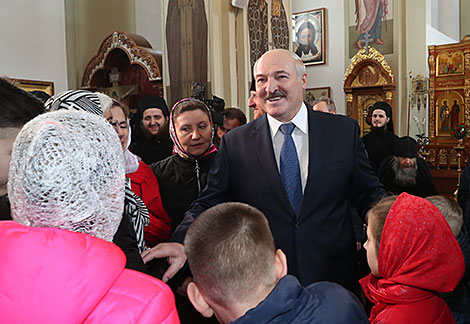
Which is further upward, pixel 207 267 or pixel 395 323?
pixel 207 267

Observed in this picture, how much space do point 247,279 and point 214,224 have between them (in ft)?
0.56

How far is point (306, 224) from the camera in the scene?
7.37 feet

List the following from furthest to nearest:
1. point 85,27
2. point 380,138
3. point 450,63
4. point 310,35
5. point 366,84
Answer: point 310,35
point 366,84
point 450,63
point 85,27
point 380,138

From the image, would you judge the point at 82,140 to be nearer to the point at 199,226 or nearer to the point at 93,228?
the point at 93,228

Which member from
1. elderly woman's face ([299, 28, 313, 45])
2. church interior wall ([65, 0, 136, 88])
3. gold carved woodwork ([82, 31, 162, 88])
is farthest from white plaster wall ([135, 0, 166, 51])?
elderly woman's face ([299, 28, 313, 45])

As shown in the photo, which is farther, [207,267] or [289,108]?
[289,108]

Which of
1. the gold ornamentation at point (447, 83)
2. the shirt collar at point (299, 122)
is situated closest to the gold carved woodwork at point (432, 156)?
the gold ornamentation at point (447, 83)

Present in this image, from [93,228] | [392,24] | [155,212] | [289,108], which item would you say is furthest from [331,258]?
[392,24]

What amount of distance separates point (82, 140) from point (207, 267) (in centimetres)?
47

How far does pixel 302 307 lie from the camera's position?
1.21 meters

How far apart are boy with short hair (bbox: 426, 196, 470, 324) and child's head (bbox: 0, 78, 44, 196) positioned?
209cm

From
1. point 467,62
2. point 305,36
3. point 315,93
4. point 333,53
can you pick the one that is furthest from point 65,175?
point 305,36

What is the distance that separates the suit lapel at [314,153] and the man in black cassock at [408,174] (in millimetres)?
2474

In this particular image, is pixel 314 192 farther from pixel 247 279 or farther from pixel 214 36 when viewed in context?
pixel 214 36
